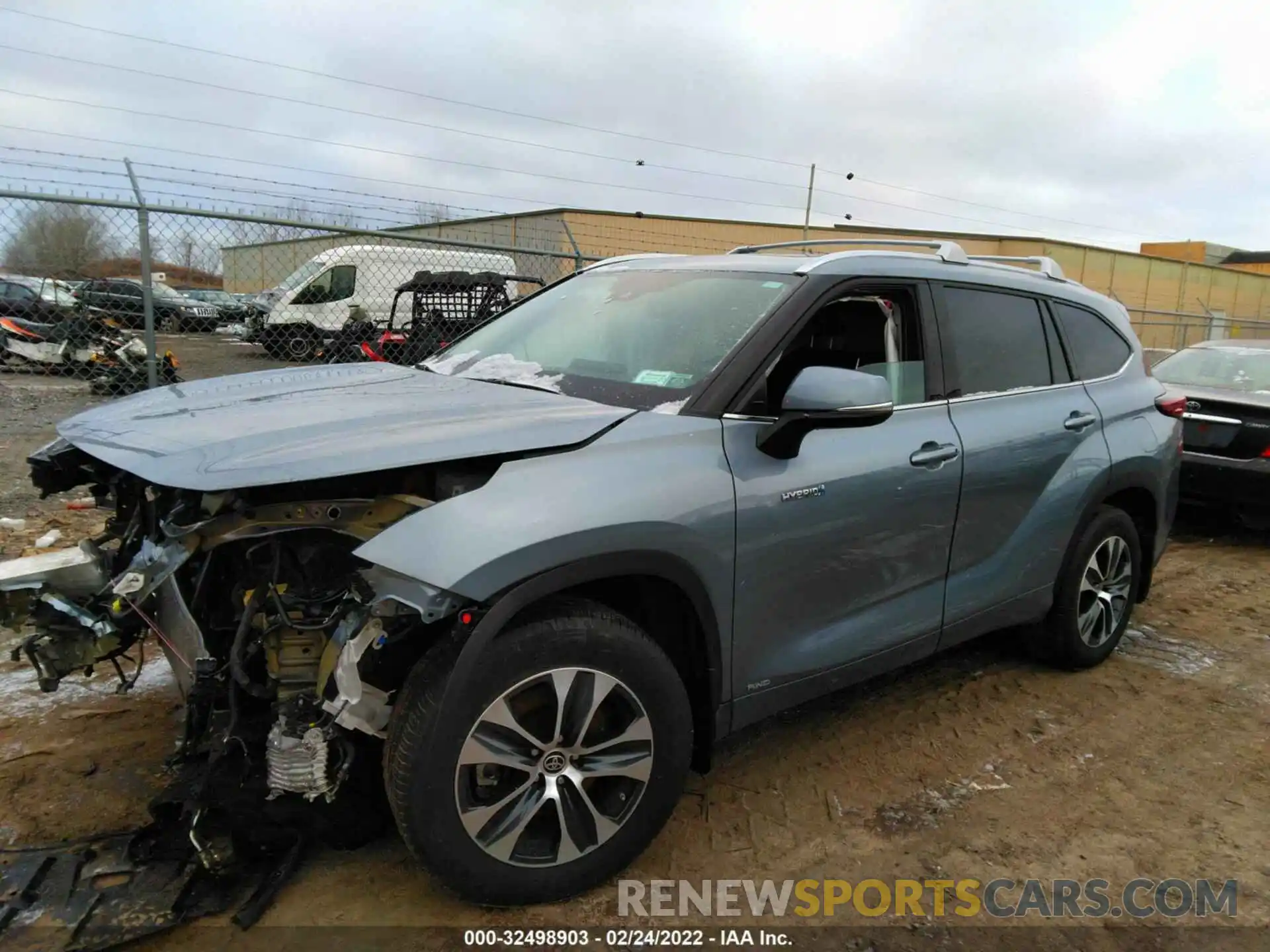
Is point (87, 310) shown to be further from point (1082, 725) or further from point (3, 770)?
point (1082, 725)

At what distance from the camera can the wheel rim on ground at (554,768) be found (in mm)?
2186

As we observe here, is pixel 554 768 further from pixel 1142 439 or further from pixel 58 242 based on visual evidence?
pixel 58 242

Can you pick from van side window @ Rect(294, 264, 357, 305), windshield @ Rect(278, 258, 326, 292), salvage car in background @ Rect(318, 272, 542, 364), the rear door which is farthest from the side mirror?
van side window @ Rect(294, 264, 357, 305)

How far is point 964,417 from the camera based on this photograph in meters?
3.30

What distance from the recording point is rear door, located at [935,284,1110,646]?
3320 mm

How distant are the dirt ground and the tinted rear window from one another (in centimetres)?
143

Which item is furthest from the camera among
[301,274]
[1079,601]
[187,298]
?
[301,274]

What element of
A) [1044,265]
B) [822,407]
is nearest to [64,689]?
[822,407]

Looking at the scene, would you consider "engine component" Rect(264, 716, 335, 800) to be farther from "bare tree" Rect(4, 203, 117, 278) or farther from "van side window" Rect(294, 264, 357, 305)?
"van side window" Rect(294, 264, 357, 305)

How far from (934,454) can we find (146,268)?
17.8 feet

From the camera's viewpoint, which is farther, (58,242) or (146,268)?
(58,242)

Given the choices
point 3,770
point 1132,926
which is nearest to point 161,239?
point 3,770

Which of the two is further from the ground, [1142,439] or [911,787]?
[1142,439]

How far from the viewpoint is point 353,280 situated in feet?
46.6
